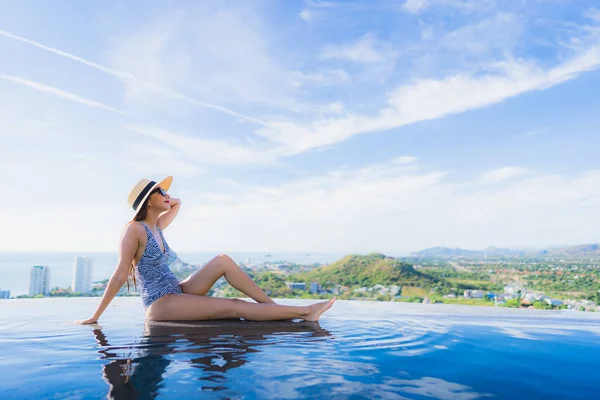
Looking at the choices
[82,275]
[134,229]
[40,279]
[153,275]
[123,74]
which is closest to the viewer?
[134,229]

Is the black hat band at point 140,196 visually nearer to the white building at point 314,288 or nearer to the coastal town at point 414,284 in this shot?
the coastal town at point 414,284

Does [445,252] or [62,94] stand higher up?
[62,94]

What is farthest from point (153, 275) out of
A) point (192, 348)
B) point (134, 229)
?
point (192, 348)

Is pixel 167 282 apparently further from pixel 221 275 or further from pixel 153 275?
pixel 221 275

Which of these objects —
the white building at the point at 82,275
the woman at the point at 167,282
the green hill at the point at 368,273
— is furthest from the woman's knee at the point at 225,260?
the green hill at the point at 368,273

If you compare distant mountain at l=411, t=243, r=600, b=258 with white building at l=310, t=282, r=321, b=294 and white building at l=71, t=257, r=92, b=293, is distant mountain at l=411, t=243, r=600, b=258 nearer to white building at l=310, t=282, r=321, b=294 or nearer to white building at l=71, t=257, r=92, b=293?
white building at l=310, t=282, r=321, b=294

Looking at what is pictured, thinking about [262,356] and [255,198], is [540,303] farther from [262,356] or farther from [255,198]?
[255,198]

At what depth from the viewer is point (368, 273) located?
13922mm

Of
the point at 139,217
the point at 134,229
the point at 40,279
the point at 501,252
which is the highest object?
the point at 501,252

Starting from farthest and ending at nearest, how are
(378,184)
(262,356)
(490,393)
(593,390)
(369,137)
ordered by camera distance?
(378,184)
(369,137)
(262,356)
(593,390)
(490,393)

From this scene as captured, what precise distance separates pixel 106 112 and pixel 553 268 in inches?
566

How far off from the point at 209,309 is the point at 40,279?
8.07 metres

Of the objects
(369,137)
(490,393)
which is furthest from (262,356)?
(369,137)

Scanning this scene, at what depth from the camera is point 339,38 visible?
12.5 meters
